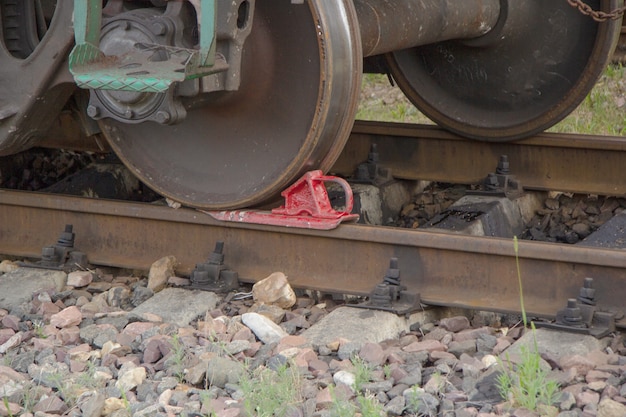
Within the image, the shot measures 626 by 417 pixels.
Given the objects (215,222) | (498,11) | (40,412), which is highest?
(498,11)

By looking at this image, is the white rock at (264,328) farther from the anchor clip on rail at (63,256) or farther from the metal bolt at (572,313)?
the anchor clip on rail at (63,256)

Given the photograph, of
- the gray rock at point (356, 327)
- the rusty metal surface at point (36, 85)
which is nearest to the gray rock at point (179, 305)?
the gray rock at point (356, 327)

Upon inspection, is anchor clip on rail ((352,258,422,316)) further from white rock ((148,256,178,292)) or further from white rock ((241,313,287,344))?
white rock ((148,256,178,292))

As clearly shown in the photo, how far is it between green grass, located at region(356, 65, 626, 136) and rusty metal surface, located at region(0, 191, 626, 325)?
2913 mm

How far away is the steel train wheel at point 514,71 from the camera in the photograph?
590cm

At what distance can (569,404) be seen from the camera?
10.8 feet

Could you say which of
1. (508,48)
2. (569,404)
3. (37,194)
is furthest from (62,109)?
(569,404)

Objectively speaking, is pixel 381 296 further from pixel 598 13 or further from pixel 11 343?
pixel 598 13

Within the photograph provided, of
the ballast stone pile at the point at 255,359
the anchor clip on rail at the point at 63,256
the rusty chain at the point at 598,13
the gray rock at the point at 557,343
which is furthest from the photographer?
the rusty chain at the point at 598,13

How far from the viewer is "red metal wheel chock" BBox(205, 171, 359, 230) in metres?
4.55

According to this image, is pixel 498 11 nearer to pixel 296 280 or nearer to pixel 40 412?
pixel 296 280

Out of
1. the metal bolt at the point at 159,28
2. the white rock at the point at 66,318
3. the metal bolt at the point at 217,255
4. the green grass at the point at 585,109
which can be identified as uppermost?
the metal bolt at the point at 159,28

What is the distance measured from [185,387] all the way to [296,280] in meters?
1.12

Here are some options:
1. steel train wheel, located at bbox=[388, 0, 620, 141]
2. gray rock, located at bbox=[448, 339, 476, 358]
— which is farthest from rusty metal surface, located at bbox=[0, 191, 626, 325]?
steel train wheel, located at bbox=[388, 0, 620, 141]
